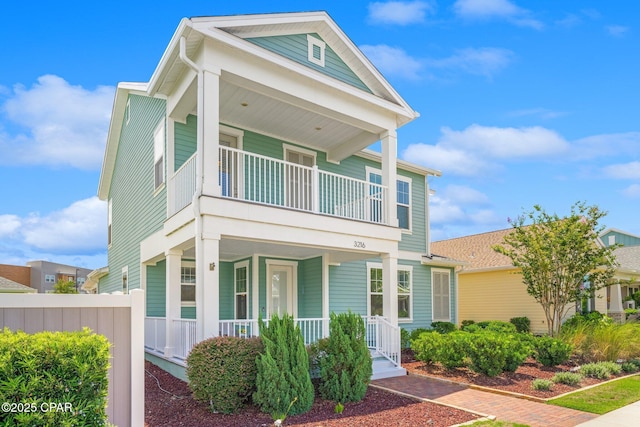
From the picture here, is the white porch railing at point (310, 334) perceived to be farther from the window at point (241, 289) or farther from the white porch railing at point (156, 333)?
the window at point (241, 289)

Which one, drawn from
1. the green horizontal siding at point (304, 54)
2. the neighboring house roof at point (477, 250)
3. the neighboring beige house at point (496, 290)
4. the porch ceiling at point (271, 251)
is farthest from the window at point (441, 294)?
the green horizontal siding at point (304, 54)

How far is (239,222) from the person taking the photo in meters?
9.48

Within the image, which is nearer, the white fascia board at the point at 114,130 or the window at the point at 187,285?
the window at the point at 187,285

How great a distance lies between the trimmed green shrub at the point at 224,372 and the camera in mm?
7578

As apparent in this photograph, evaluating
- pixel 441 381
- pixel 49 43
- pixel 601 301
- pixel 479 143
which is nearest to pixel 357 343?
pixel 441 381

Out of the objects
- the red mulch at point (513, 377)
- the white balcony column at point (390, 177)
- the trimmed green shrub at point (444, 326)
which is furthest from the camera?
the trimmed green shrub at point (444, 326)

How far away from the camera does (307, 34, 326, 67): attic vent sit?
11654 millimetres

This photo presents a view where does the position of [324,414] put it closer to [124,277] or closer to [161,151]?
[161,151]

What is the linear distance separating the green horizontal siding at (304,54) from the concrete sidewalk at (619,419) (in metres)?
8.75

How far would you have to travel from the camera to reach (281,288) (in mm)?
13891

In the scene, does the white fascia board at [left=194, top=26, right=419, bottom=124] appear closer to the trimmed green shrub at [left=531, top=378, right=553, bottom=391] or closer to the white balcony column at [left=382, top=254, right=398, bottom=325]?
the white balcony column at [left=382, top=254, right=398, bottom=325]

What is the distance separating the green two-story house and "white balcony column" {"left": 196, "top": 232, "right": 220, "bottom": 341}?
3 cm

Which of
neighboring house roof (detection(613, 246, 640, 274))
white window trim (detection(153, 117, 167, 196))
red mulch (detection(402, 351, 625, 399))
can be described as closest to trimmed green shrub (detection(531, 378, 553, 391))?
red mulch (detection(402, 351, 625, 399))

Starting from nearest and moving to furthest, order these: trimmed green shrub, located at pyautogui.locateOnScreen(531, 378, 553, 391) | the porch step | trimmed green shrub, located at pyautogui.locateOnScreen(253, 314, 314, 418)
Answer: trimmed green shrub, located at pyautogui.locateOnScreen(253, 314, 314, 418) < trimmed green shrub, located at pyautogui.locateOnScreen(531, 378, 553, 391) < the porch step
